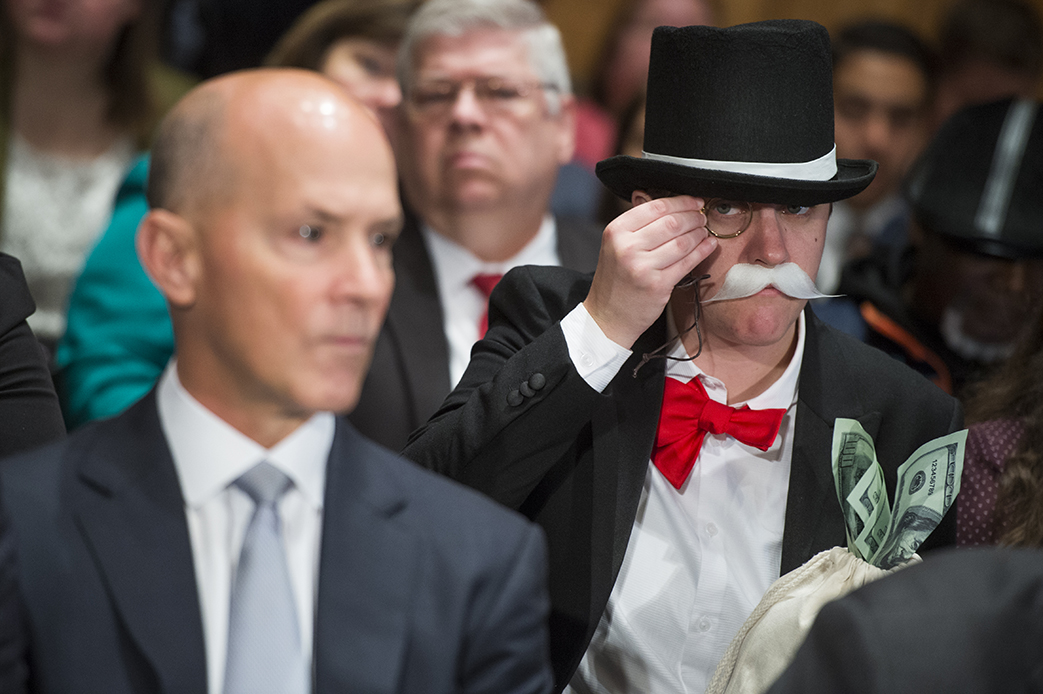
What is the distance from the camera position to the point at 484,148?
2797mm

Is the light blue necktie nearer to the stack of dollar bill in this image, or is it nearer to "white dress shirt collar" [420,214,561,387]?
the stack of dollar bill

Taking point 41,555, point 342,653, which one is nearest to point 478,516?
point 342,653

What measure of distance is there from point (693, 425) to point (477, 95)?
4.26 ft

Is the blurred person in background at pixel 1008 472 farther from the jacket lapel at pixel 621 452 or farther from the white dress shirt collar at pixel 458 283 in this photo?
the white dress shirt collar at pixel 458 283

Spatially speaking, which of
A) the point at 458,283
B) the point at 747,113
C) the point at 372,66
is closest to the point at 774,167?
the point at 747,113

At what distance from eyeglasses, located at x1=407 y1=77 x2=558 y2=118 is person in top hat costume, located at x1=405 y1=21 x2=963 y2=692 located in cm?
97

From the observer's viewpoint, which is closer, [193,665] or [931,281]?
[193,665]

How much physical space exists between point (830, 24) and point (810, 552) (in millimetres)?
3843

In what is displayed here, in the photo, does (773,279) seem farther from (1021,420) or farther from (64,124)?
(64,124)

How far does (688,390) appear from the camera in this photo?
5.97 ft

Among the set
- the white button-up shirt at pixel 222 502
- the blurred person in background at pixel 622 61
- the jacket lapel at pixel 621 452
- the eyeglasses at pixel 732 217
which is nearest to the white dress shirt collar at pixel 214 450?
the white button-up shirt at pixel 222 502

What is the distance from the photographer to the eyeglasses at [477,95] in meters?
2.82

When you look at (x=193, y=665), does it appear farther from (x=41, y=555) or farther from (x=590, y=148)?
(x=590, y=148)

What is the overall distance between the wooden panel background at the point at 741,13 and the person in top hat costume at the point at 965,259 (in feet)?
6.60
